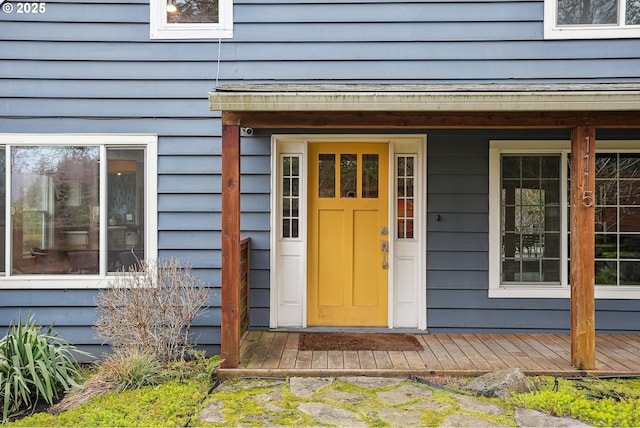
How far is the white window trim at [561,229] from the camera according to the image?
4441 millimetres

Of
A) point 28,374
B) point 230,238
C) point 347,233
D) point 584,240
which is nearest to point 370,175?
point 347,233

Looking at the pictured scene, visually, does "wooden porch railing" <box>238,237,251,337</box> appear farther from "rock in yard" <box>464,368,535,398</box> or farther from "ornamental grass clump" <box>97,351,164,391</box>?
"rock in yard" <box>464,368,535,398</box>

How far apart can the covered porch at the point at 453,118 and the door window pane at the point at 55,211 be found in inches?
63.4

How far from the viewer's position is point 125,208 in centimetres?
425

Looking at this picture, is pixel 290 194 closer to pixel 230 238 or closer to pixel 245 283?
pixel 245 283

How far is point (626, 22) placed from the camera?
430cm

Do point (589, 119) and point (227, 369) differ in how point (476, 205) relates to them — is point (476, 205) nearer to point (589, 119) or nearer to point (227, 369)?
point (589, 119)

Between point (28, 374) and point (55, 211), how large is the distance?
1554 mm

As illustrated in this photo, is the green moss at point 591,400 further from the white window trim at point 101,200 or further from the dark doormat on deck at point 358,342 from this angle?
the white window trim at point 101,200

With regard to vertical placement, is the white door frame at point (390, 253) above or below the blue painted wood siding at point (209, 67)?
below

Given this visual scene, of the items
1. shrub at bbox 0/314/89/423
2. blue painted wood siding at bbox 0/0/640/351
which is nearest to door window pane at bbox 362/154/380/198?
blue painted wood siding at bbox 0/0/640/351

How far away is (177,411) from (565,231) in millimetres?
3838

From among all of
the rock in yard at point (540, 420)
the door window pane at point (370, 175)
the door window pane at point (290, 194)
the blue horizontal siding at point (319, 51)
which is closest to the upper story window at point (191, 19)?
the blue horizontal siding at point (319, 51)

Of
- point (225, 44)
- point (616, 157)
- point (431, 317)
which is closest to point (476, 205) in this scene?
point (431, 317)
